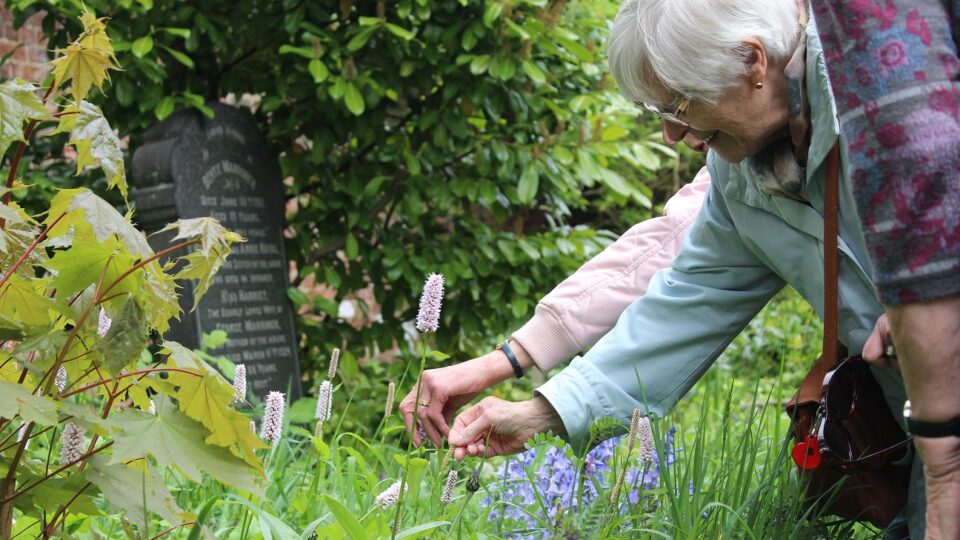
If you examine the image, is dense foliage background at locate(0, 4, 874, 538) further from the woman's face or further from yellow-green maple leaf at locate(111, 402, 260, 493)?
yellow-green maple leaf at locate(111, 402, 260, 493)

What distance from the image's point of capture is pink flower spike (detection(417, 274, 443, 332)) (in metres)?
1.47

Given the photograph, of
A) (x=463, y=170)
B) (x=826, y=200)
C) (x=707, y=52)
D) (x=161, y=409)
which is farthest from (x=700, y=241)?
(x=463, y=170)

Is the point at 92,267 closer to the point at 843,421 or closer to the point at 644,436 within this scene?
the point at 644,436

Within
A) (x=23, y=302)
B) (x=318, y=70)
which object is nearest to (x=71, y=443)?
(x=23, y=302)

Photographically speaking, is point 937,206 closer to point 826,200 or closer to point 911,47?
point 911,47

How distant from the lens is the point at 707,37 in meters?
1.84

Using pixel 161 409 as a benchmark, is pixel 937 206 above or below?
above

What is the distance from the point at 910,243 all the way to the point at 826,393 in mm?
741

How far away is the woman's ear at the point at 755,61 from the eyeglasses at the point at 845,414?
520 millimetres

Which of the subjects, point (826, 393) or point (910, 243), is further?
point (826, 393)

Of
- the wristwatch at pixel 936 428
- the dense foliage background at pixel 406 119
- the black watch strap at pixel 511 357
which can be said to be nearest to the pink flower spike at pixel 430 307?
the wristwatch at pixel 936 428

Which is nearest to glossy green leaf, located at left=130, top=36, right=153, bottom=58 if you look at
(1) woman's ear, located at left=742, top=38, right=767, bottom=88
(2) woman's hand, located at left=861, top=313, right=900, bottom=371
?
(1) woman's ear, located at left=742, top=38, right=767, bottom=88

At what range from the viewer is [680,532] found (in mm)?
2061

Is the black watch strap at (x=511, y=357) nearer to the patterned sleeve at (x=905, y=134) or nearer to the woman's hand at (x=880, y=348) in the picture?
the woman's hand at (x=880, y=348)
